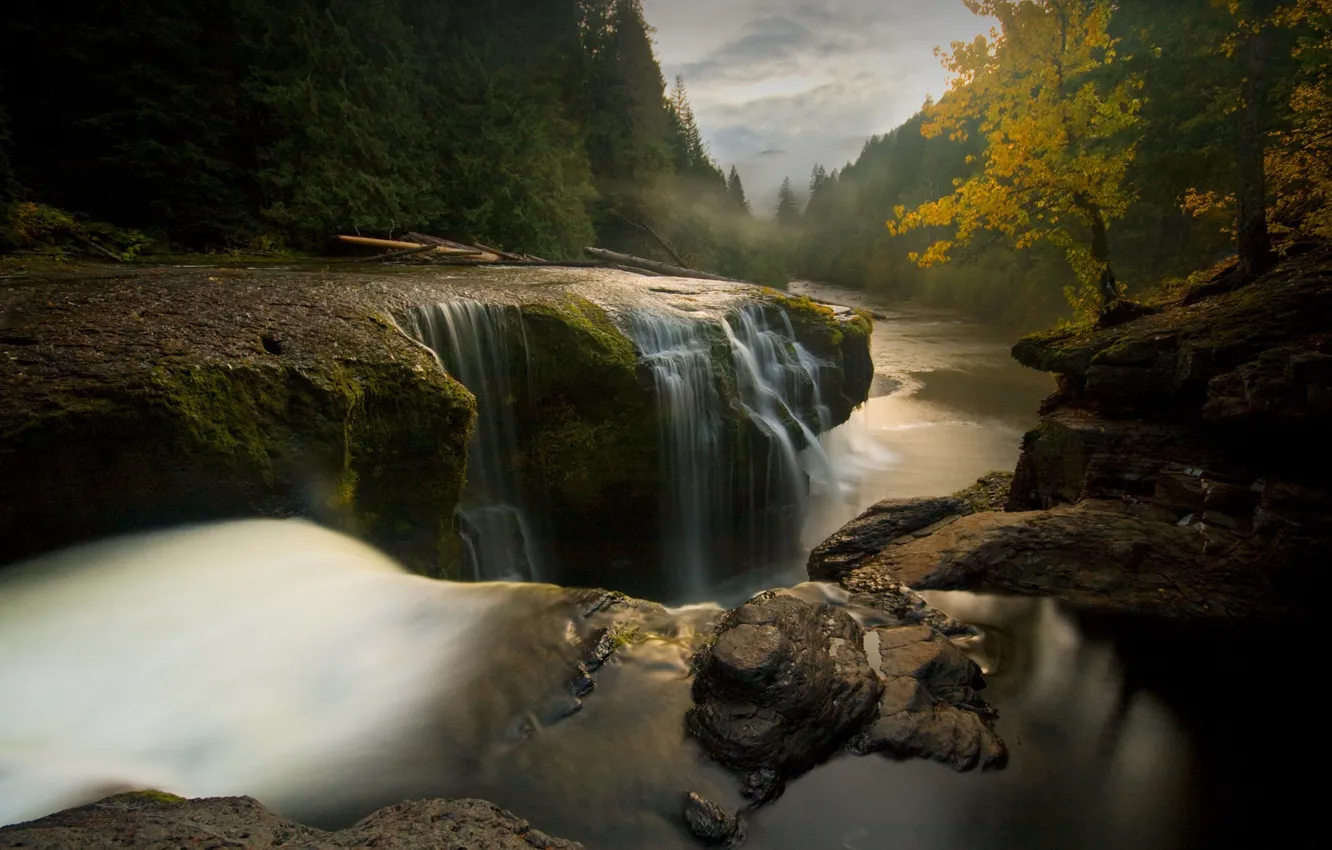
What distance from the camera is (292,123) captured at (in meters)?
12.5

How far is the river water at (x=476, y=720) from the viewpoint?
8.57 feet

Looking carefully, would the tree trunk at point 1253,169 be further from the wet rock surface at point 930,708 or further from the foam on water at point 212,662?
the foam on water at point 212,662

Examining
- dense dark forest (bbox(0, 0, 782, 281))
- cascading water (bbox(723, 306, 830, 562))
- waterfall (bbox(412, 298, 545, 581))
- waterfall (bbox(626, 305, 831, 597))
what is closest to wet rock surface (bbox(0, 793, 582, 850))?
waterfall (bbox(412, 298, 545, 581))

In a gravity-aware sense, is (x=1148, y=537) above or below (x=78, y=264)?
below

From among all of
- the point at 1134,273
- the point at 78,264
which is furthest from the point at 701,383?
the point at 1134,273

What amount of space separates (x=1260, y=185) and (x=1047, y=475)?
440 cm

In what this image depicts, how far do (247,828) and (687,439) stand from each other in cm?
674

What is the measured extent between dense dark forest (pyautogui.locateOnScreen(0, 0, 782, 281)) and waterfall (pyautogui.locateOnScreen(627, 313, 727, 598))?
8899 millimetres

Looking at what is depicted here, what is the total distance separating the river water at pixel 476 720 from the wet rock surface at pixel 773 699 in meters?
0.12

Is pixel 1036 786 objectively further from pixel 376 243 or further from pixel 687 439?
pixel 376 243

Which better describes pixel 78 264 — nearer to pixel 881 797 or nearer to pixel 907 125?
pixel 881 797

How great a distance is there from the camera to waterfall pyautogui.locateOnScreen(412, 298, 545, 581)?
679 centimetres

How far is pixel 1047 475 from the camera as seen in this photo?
8.30 m

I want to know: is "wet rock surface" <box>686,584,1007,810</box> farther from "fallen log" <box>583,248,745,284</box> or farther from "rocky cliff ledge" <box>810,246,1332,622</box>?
"fallen log" <box>583,248,745,284</box>
